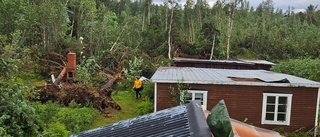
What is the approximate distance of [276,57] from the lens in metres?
37.5

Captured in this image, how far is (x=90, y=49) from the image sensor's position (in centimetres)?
2511

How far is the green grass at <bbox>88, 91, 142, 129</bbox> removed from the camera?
13.4m

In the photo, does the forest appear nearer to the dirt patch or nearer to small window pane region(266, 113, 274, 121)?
the dirt patch

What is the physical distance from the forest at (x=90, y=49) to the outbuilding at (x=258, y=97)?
9.50 ft

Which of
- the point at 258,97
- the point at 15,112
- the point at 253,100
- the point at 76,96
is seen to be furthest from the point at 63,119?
the point at 258,97

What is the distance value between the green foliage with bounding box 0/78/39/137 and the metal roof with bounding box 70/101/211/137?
499 cm

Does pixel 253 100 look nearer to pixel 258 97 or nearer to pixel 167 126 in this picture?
pixel 258 97

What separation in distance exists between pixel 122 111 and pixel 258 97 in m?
6.78

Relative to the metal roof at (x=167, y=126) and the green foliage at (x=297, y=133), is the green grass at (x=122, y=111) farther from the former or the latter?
the metal roof at (x=167, y=126)

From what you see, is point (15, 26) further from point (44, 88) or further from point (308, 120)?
point (308, 120)

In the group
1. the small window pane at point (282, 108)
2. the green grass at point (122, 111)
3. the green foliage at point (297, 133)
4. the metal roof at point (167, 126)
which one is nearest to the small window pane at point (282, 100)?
the small window pane at point (282, 108)

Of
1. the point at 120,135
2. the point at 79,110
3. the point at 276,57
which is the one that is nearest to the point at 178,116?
the point at 120,135

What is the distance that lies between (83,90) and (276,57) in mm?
29313

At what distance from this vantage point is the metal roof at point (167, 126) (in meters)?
3.51
